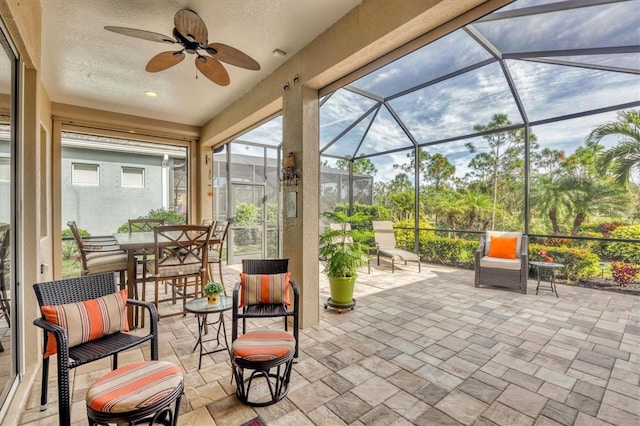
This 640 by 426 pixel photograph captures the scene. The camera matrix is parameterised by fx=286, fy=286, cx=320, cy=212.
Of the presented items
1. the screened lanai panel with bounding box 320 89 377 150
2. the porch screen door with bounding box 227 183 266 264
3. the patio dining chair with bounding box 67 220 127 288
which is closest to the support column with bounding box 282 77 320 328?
the patio dining chair with bounding box 67 220 127 288

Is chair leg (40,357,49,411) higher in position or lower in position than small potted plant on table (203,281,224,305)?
lower

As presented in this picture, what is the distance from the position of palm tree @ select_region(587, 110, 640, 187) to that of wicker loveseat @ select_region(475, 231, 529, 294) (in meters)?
1.77

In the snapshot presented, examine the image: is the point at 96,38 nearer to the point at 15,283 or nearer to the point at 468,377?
the point at 15,283

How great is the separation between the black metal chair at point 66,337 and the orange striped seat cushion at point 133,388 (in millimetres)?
212

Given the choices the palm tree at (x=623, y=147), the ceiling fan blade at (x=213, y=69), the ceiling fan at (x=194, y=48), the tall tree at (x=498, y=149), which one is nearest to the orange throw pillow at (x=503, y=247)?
the tall tree at (x=498, y=149)

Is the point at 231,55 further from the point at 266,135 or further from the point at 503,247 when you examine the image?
the point at 503,247

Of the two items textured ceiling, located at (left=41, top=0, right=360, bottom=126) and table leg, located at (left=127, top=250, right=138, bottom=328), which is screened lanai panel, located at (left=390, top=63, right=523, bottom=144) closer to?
textured ceiling, located at (left=41, top=0, right=360, bottom=126)

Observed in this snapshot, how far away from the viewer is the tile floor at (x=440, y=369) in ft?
5.88

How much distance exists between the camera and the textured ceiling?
8.12 feet

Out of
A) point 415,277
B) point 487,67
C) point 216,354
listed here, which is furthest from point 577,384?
point 487,67

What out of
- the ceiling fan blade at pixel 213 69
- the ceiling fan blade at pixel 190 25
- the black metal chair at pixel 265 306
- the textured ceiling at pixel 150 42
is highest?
the textured ceiling at pixel 150 42

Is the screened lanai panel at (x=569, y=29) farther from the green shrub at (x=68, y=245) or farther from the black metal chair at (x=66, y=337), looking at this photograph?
the green shrub at (x=68, y=245)

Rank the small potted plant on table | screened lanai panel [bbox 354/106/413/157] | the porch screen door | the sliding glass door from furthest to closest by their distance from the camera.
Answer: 1. the porch screen door
2. screened lanai panel [bbox 354/106/413/157]
3. the small potted plant on table
4. the sliding glass door

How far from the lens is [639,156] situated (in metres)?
4.44
